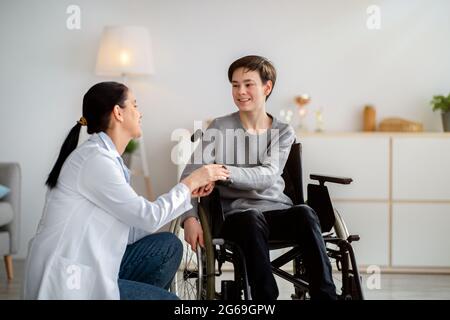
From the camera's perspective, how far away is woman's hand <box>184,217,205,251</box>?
2674 millimetres

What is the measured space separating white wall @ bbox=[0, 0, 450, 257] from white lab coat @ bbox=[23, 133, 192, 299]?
3.10 metres

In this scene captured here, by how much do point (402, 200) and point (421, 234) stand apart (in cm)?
25

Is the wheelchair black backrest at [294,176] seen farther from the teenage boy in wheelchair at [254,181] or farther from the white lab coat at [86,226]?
the white lab coat at [86,226]

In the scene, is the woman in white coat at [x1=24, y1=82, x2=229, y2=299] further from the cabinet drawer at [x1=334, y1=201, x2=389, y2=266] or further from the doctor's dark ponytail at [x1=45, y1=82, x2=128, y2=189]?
the cabinet drawer at [x1=334, y1=201, x2=389, y2=266]

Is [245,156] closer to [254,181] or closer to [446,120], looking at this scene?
[254,181]

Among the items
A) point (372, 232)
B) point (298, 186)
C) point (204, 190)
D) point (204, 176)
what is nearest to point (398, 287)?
point (372, 232)

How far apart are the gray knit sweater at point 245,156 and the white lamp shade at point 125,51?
6.92 feet

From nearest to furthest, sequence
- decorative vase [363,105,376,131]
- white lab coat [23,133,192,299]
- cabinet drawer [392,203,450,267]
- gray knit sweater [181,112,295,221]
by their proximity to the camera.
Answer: white lab coat [23,133,192,299] < gray knit sweater [181,112,295,221] < cabinet drawer [392,203,450,267] < decorative vase [363,105,376,131]

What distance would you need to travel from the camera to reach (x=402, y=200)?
4.70 meters

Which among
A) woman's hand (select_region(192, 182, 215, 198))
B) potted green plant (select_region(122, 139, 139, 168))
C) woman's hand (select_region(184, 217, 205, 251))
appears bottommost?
woman's hand (select_region(184, 217, 205, 251))

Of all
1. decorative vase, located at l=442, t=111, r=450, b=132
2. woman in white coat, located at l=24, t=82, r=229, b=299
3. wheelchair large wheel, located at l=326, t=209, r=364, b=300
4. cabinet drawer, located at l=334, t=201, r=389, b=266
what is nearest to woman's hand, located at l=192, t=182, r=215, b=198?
woman in white coat, located at l=24, t=82, r=229, b=299

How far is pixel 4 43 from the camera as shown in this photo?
17.3ft
